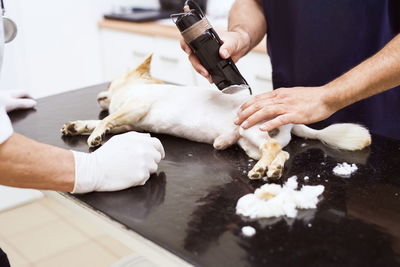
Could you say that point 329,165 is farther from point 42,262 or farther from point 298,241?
point 42,262

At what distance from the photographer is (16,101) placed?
1.61m

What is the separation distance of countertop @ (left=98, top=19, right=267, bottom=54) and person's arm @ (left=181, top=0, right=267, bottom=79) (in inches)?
35.4

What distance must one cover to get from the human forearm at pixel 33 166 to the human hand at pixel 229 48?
0.51m

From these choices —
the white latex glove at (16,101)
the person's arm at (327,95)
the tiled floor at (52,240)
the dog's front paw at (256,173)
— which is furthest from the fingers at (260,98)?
the tiled floor at (52,240)

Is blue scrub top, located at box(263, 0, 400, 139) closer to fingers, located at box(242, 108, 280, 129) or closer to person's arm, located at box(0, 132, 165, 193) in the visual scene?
fingers, located at box(242, 108, 280, 129)

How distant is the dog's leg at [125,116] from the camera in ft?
4.48

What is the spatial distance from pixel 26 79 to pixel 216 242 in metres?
2.35

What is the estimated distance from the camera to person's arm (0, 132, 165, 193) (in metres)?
0.93

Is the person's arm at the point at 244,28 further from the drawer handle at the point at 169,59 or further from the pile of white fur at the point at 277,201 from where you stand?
the drawer handle at the point at 169,59

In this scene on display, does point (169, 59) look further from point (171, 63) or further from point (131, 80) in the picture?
point (131, 80)

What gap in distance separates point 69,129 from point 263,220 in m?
0.73

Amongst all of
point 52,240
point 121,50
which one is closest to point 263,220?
point 52,240

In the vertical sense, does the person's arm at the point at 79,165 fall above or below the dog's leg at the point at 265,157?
above

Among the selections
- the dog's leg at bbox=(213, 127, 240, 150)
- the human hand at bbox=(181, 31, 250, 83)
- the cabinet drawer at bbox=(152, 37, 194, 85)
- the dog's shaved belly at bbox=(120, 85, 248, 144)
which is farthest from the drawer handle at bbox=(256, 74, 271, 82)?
the dog's leg at bbox=(213, 127, 240, 150)
